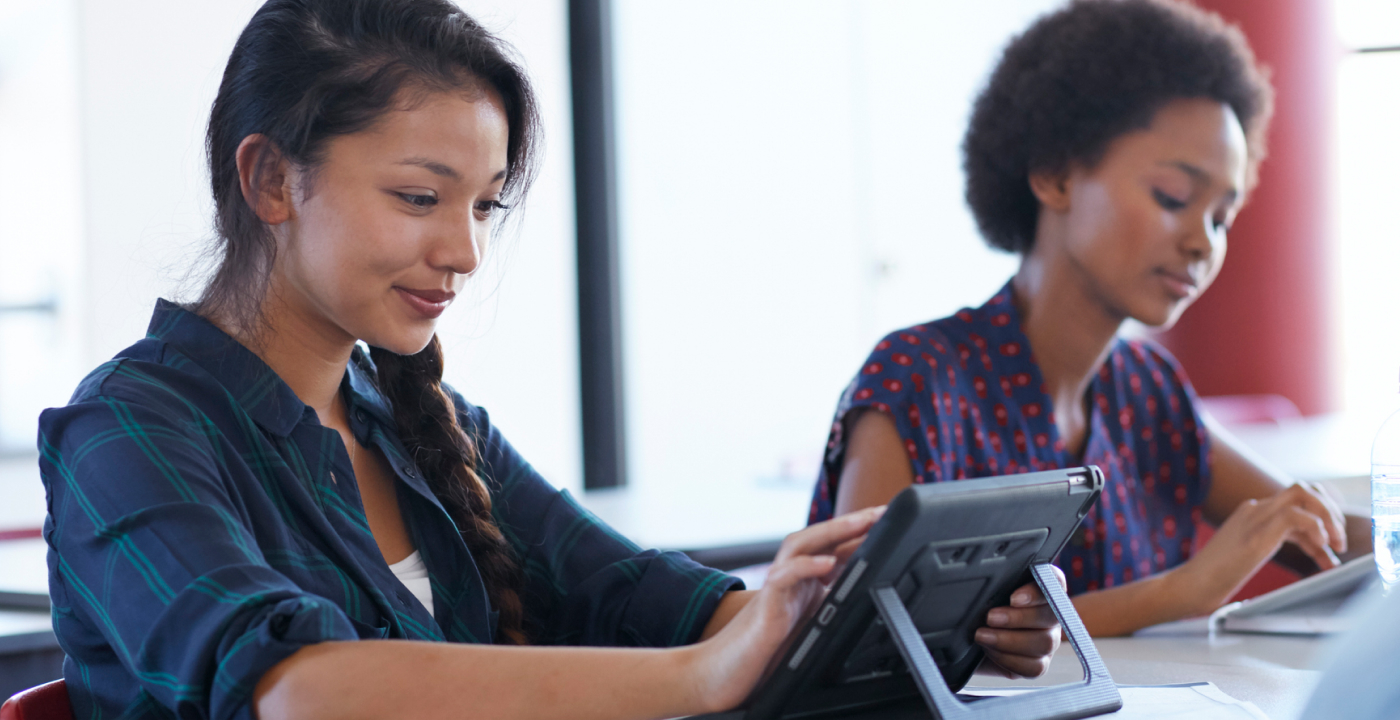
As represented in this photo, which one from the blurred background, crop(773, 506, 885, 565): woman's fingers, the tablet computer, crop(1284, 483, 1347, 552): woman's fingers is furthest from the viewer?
the blurred background

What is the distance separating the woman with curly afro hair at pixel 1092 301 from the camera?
1.49 meters

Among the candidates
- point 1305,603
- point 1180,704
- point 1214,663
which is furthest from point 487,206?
point 1305,603

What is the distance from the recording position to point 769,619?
812mm

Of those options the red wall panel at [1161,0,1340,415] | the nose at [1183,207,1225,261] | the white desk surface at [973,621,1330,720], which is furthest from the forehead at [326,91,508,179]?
the red wall panel at [1161,0,1340,415]

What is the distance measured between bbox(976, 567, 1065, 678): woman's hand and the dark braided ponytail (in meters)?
0.59

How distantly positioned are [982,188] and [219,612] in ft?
4.16

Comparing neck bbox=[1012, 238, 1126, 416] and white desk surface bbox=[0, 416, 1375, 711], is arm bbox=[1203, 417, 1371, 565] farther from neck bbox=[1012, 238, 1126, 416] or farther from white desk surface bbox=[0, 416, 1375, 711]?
neck bbox=[1012, 238, 1126, 416]

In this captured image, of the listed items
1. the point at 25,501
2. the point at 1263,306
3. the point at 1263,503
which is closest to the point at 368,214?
the point at 1263,503

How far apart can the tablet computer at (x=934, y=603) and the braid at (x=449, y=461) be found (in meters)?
0.42

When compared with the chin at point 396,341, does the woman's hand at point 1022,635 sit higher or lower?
lower

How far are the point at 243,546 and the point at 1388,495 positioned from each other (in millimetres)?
1097

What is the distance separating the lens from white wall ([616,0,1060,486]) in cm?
376

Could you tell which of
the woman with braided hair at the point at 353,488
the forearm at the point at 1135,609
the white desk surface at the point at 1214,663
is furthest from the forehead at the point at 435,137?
the forearm at the point at 1135,609

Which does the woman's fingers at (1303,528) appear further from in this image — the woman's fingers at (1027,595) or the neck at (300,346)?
the neck at (300,346)
